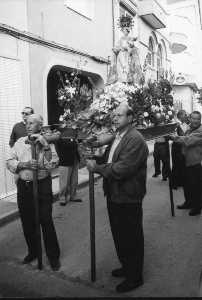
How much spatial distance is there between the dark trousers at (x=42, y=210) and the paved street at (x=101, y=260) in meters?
0.30

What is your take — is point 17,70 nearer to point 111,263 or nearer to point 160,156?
point 160,156

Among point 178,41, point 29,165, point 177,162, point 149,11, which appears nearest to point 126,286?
point 29,165

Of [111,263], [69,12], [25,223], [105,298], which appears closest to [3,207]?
[25,223]

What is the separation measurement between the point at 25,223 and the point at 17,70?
487cm

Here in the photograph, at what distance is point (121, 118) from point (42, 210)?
147cm

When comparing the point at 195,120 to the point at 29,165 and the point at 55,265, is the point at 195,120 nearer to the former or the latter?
the point at 29,165

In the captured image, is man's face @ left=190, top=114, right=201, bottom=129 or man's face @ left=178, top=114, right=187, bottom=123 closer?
man's face @ left=190, top=114, right=201, bottom=129

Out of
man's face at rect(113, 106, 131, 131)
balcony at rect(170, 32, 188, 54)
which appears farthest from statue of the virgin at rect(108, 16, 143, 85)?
balcony at rect(170, 32, 188, 54)

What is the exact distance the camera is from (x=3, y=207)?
22.9 feet

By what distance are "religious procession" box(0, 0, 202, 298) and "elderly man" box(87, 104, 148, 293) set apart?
11mm

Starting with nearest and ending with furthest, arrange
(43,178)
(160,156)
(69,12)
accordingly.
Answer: (43,178) < (160,156) < (69,12)

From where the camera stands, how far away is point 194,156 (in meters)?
6.32

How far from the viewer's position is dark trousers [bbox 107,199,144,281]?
12.3ft

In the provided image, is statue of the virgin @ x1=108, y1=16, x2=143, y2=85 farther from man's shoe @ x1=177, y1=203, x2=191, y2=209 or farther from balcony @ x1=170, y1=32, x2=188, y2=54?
balcony @ x1=170, y1=32, x2=188, y2=54
